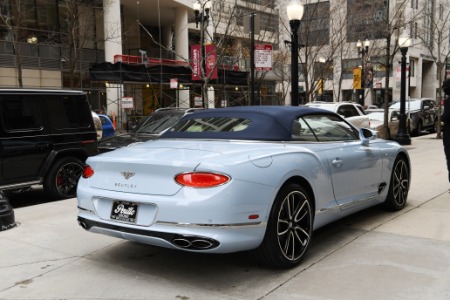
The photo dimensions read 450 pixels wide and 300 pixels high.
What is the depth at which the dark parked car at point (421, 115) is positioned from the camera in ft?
71.0

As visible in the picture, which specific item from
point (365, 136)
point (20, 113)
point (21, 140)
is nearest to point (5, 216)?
point (21, 140)

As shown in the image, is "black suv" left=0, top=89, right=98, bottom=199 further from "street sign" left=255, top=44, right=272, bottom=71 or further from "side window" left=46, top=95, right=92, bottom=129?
"street sign" left=255, top=44, right=272, bottom=71

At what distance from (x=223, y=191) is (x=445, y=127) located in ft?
17.8

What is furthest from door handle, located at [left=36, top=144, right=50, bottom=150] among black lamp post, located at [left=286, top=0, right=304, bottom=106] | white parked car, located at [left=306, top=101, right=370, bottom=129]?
white parked car, located at [left=306, top=101, right=370, bottom=129]

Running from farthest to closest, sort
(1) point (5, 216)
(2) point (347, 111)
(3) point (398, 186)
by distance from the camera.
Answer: (2) point (347, 111)
(3) point (398, 186)
(1) point (5, 216)

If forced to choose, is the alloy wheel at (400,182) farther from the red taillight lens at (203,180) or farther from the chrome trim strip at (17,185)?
the chrome trim strip at (17,185)

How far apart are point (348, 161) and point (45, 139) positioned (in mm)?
5346

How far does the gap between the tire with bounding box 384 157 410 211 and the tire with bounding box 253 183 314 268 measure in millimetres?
2182

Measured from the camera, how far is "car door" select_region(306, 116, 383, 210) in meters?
4.94

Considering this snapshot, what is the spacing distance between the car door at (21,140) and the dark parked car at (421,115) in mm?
17240

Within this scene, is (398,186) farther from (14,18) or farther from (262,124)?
(14,18)

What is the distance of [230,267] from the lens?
433 centimetres

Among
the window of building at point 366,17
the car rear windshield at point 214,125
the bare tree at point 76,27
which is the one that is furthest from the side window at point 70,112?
the window of building at point 366,17

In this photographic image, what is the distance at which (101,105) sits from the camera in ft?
100
